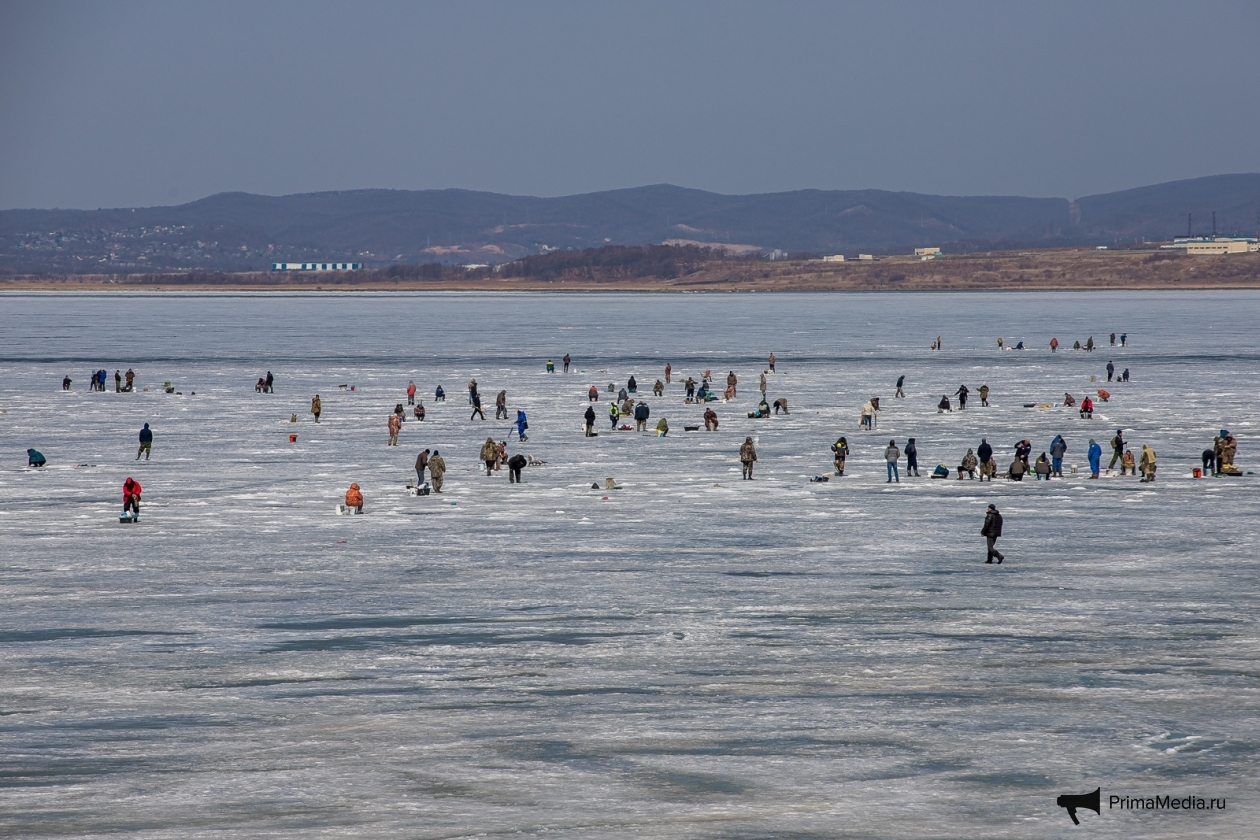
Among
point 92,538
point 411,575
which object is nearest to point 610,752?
point 411,575

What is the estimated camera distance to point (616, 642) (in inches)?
814

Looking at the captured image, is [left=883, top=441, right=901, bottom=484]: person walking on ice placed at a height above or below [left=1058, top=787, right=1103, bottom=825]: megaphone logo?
above

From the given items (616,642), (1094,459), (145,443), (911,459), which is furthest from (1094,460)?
(145,443)

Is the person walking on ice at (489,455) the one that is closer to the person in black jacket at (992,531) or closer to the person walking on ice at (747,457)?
the person walking on ice at (747,457)

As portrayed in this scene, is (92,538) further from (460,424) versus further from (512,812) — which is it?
(460,424)

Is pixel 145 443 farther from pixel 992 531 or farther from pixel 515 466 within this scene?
pixel 992 531

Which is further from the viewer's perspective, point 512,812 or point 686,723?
point 686,723

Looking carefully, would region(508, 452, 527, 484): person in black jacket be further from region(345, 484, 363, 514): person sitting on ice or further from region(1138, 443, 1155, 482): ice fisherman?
region(1138, 443, 1155, 482): ice fisherman

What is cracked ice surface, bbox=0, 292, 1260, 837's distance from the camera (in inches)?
567

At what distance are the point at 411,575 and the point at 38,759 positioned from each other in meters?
10.5

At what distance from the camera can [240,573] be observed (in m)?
25.6
